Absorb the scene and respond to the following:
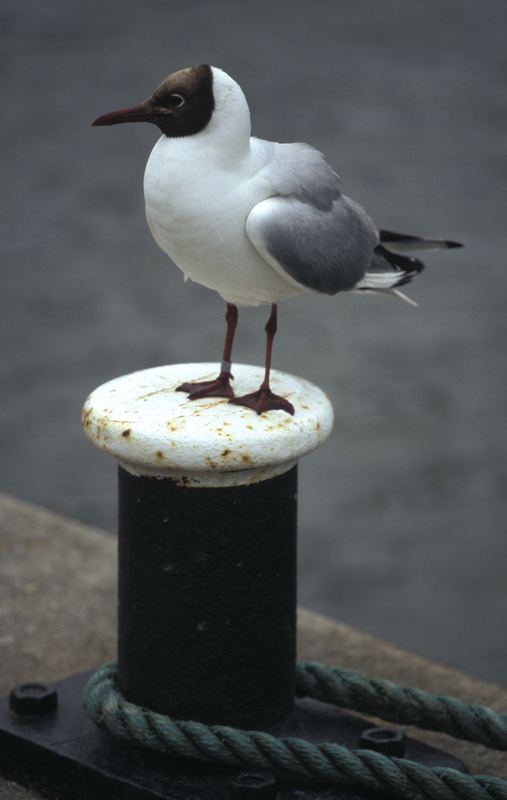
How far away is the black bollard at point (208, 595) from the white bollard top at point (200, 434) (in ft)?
0.15

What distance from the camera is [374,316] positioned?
601cm

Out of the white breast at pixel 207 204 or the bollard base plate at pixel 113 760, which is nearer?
the white breast at pixel 207 204

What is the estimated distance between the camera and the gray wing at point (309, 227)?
249cm

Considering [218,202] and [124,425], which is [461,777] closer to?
[124,425]

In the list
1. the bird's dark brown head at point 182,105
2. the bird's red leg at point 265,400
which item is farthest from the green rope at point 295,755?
the bird's dark brown head at point 182,105

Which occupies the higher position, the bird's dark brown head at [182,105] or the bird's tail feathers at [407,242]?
the bird's dark brown head at [182,105]

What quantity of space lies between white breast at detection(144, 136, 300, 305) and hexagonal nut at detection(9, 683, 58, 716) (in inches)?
37.8

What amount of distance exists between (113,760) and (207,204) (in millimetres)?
1101

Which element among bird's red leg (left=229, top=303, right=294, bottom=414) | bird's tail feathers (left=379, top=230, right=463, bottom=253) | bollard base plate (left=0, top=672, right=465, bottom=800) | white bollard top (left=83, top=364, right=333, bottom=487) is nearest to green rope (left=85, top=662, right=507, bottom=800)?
bollard base plate (left=0, top=672, right=465, bottom=800)

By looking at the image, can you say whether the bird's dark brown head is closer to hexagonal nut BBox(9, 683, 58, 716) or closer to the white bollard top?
the white bollard top

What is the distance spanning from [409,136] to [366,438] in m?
2.95

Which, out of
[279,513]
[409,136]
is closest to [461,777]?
[279,513]

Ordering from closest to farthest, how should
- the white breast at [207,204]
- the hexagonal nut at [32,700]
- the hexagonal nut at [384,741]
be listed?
1. the white breast at [207,204]
2. the hexagonal nut at [384,741]
3. the hexagonal nut at [32,700]

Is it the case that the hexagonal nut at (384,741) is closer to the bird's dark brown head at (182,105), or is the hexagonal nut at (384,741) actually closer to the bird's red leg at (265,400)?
the bird's red leg at (265,400)
